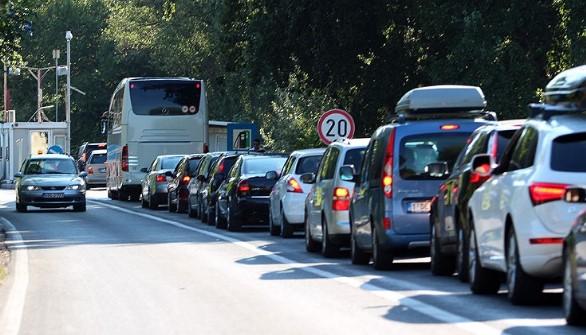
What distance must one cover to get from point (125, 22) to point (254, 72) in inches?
1670

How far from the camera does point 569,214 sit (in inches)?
532

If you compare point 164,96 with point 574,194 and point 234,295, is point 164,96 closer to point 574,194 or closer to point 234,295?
point 234,295

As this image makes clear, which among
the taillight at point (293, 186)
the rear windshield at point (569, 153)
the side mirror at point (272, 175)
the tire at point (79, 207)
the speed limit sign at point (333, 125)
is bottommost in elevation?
the tire at point (79, 207)

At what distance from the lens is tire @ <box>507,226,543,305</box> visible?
14047 millimetres

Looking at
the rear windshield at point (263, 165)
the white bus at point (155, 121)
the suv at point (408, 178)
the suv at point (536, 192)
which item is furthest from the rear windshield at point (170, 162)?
the suv at point (536, 192)

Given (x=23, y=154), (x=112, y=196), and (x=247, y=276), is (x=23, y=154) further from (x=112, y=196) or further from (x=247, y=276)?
(x=247, y=276)

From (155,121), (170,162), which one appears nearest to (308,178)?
(170,162)

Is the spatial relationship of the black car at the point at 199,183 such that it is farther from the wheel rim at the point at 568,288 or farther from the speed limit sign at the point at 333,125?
the wheel rim at the point at 568,288

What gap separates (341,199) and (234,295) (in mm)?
6516

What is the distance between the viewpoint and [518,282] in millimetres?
14125

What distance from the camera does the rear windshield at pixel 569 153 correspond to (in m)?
13.6

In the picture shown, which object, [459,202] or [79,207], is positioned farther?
[79,207]

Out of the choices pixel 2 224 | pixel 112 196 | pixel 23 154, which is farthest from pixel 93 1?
pixel 2 224

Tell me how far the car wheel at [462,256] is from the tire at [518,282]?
2.30 m
